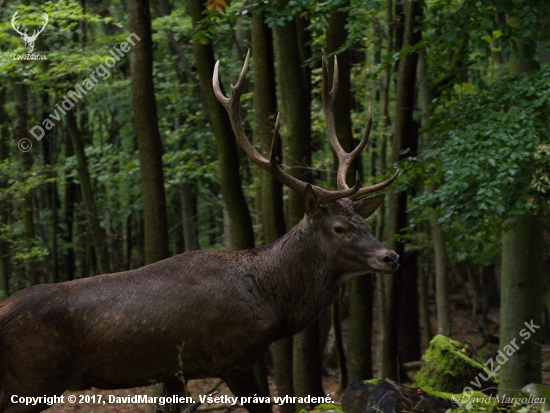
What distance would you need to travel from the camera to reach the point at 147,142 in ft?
29.1

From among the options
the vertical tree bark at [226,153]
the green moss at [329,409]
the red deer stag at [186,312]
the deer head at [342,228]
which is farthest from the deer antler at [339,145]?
the vertical tree bark at [226,153]

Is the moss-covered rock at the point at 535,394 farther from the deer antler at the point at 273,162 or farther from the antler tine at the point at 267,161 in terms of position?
the antler tine at the point at 267,161

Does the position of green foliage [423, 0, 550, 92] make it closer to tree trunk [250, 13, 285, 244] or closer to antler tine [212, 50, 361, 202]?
tree trunk [250, 13, 285, 244]

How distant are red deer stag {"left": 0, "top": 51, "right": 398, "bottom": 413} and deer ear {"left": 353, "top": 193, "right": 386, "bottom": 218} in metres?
0.16

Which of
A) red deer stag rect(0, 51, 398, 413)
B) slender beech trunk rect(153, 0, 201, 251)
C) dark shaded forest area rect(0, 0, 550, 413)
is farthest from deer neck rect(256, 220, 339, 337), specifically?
slender beech trunk rect(153, 0, 201, 251)

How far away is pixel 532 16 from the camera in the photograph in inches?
309

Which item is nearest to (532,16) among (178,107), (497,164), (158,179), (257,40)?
(497,164)

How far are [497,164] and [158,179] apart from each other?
407 centimetres

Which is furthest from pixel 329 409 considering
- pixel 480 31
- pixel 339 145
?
pixel 480 31

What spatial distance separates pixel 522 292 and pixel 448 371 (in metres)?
1.78

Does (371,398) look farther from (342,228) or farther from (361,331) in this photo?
(361,331)

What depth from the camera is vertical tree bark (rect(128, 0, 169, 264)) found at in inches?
348

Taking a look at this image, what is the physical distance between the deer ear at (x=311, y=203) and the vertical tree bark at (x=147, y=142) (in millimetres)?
3248

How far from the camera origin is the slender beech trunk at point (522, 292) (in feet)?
30.5
